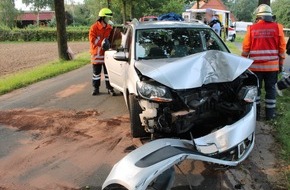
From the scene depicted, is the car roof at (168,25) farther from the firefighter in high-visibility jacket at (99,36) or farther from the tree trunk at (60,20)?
the tree trunk at (60,20)

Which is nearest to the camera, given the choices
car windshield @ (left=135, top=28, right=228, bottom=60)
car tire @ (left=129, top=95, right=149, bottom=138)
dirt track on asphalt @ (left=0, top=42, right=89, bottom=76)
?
car tire @ (left=129, top=95, right=149, bottom=138)

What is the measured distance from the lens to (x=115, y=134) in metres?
6.10

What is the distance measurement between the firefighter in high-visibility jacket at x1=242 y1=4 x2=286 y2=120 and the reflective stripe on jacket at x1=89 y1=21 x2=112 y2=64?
366 centimetres

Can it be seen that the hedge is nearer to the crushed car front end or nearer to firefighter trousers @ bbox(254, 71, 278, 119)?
firefighter trousers @ bbox(254, 71, 278, 119)

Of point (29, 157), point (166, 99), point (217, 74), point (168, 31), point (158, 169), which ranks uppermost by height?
point (168, 31)

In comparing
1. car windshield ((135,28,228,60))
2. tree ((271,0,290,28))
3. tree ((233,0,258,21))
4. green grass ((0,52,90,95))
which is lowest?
green grass ((0,52,90,95))

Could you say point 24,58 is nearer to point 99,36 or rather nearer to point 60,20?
point 60,20

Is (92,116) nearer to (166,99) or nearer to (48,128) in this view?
(48,128)

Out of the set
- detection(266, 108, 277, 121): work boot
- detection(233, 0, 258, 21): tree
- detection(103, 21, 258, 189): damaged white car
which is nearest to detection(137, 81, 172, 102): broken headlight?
detection(103, 21, 258, 189): damaged white car

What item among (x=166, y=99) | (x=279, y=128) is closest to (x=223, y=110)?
(x=166, y=99)

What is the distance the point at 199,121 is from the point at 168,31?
229 cm

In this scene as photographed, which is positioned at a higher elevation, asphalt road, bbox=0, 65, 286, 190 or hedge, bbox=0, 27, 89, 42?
hedge, bbox=0, 27, 89, 42

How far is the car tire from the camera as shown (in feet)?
16.9

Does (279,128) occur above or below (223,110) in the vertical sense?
below
